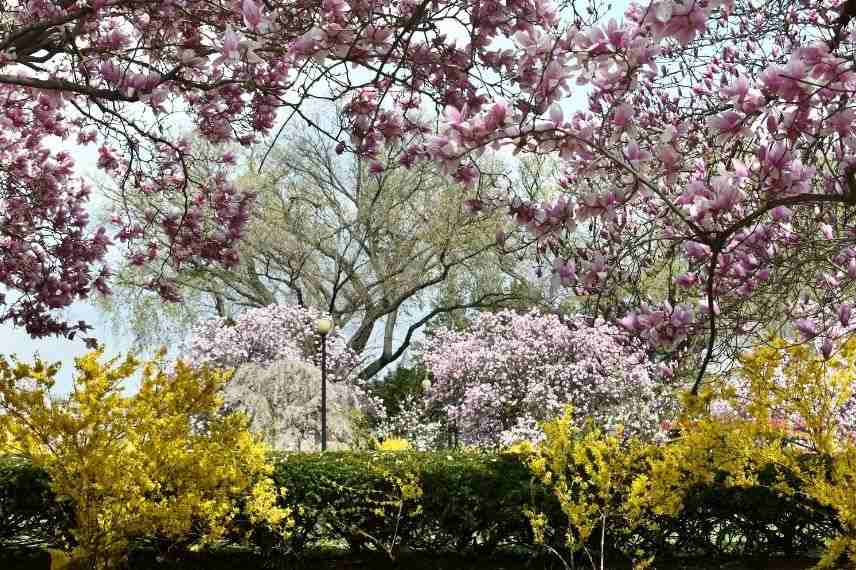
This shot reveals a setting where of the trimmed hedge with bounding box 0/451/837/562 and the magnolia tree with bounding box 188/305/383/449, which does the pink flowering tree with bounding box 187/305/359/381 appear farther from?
the trimmed hedge with bounding box 0/451/837/562

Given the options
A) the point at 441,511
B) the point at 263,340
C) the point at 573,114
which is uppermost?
the point at 263,340

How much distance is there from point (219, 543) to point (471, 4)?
522 cm

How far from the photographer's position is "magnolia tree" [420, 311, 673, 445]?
492 inches

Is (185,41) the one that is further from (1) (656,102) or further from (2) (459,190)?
(2) (459,190)

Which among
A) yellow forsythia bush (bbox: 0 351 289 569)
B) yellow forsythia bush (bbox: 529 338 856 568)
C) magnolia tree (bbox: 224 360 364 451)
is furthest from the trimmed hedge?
magnolia tree (bbox: 224 360 364 451)

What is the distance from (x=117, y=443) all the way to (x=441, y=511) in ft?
9.47

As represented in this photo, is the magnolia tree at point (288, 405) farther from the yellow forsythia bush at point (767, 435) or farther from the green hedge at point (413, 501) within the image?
the yellow forsythia bush at point (767, 435)

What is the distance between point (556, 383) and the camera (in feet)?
41.3

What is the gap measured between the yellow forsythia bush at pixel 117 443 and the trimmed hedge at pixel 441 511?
1.72 meters

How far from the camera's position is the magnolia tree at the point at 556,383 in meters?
12.5

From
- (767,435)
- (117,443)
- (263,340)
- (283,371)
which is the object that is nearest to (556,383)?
(283,371)

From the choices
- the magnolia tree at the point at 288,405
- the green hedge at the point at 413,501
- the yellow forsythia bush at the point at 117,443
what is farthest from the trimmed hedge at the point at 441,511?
the magnolia tree at the point at 288,405

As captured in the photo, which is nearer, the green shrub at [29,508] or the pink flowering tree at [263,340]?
the green shrub at [29,508]

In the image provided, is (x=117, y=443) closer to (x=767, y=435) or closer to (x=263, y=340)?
(x=767, y=435)
